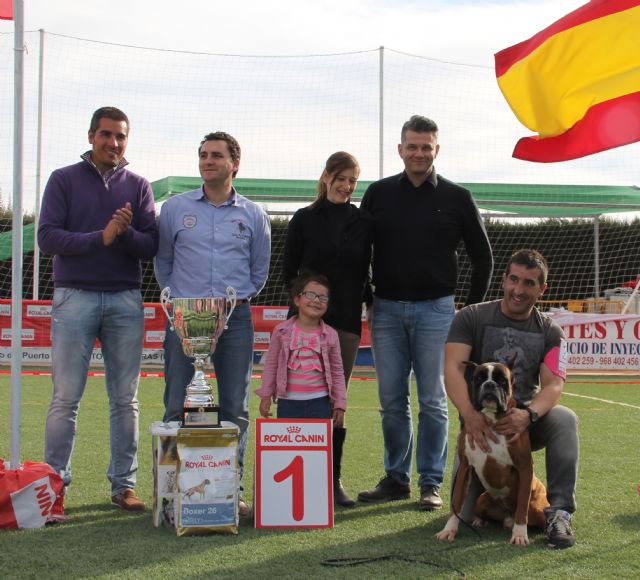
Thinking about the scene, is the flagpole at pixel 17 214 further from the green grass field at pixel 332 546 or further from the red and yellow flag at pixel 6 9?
the green grass field at pixel 332 546

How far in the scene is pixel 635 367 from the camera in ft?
43.9

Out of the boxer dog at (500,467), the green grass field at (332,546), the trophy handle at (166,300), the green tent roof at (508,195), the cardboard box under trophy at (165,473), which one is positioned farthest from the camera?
the green tent roof at (508,195)

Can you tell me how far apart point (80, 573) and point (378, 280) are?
220 cm

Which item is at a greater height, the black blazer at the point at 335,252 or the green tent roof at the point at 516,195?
the green tent roof at the point at 516,195

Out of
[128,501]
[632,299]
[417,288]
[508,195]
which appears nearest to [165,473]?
[128,501]

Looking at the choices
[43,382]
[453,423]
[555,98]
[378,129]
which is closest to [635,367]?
[378,129]

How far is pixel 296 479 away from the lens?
4.16 meters

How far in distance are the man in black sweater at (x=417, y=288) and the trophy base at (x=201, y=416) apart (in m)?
1.10

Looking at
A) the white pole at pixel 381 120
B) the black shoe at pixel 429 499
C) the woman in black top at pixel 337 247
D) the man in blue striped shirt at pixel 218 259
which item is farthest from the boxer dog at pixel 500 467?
the white pole at pixel 381 120

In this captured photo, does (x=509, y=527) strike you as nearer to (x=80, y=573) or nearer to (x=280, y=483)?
(x=280, y=483)

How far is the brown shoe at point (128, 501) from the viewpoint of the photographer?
440 centimetres

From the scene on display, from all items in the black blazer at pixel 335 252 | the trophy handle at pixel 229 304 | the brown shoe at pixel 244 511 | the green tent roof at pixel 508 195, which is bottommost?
the brown shoe at pixel 244 511

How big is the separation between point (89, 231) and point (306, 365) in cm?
124

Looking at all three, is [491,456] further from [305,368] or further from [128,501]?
[128,501]
